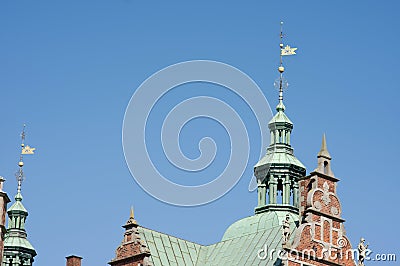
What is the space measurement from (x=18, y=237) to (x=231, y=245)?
22.5 m

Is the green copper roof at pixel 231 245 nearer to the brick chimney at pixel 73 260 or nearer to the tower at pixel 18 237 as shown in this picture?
the brick chimney at pixel 73 260

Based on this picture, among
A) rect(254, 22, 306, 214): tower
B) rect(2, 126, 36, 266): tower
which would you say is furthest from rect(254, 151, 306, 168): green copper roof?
rect(2, 126, 36, 266): tower

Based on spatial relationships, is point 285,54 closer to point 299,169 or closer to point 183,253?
point 299,169

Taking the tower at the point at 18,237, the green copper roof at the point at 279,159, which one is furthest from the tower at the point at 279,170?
the tower at the point at 18,237

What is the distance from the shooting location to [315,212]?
67125mm

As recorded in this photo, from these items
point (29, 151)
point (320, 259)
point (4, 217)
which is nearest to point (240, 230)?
point (320, 259)

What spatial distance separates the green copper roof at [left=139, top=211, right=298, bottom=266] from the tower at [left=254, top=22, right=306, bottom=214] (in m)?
1.26

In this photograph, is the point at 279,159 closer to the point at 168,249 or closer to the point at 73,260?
the point at 168,249

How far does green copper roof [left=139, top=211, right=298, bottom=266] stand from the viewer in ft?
228

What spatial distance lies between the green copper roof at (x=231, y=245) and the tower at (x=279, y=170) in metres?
1.26

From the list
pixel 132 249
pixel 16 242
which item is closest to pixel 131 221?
pixel 132 249

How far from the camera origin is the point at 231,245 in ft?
238

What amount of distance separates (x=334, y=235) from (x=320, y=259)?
2.00m

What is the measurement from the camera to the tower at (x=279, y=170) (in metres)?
75.6
